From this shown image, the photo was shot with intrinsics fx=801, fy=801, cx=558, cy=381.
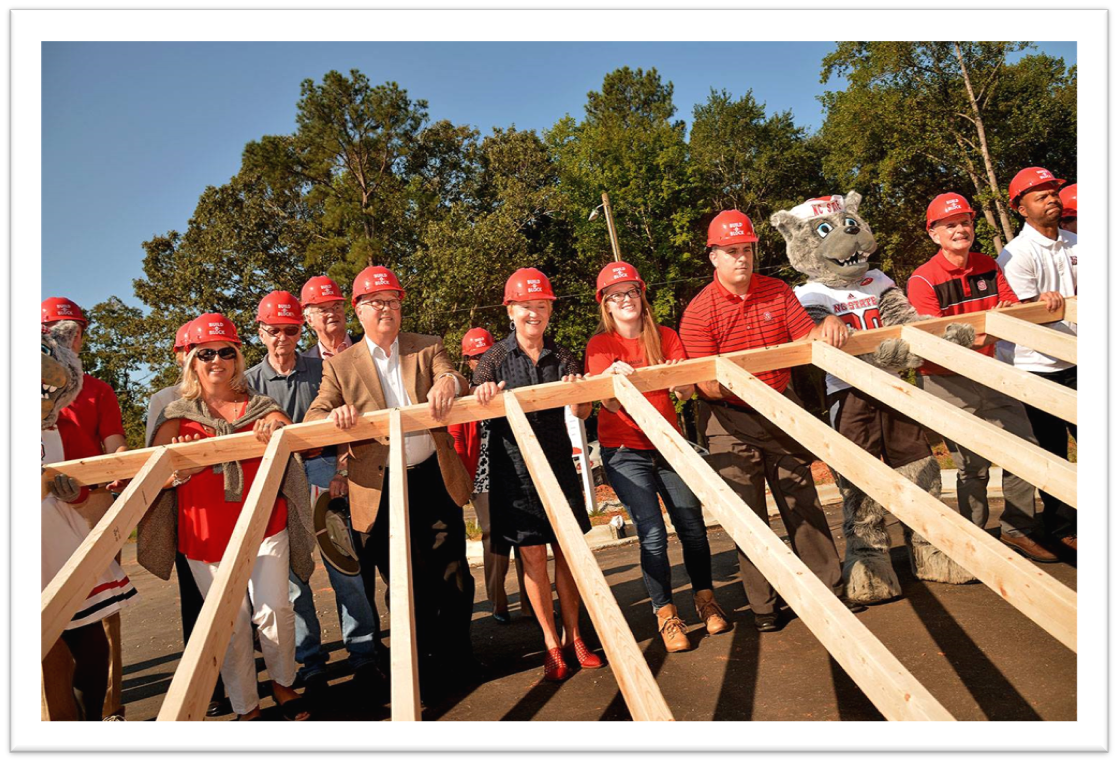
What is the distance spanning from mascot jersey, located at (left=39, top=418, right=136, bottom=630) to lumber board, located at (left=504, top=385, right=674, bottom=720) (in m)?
2.20

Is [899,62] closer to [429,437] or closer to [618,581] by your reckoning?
[618,581]

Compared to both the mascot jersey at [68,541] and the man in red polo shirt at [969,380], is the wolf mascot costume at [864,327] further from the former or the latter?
the mascot jersey at [68,541]

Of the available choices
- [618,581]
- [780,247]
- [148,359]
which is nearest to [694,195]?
[780,247]

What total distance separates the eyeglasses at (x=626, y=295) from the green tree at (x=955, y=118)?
995 inches

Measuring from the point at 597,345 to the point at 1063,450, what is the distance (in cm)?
339

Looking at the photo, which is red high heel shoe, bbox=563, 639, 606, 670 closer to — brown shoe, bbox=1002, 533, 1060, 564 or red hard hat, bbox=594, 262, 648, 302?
red hard hat, bbox=594, 262, 648, 302

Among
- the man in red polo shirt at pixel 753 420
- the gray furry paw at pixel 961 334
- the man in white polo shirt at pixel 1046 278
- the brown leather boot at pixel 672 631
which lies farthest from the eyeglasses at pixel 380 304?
the man in white polo shirt at pixel 1046 278

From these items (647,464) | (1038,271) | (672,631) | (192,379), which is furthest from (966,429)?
(192,379)

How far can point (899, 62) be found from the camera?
27828 mm

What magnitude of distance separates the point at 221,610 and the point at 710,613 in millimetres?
3026

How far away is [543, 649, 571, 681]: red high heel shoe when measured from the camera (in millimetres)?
4453

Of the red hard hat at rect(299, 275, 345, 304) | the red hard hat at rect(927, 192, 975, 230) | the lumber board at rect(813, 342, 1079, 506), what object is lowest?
the lumber board at rect(813, 342, 1079, 506)

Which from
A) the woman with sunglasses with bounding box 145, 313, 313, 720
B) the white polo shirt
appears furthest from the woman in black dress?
the white polo shirt

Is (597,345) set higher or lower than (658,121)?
lower
